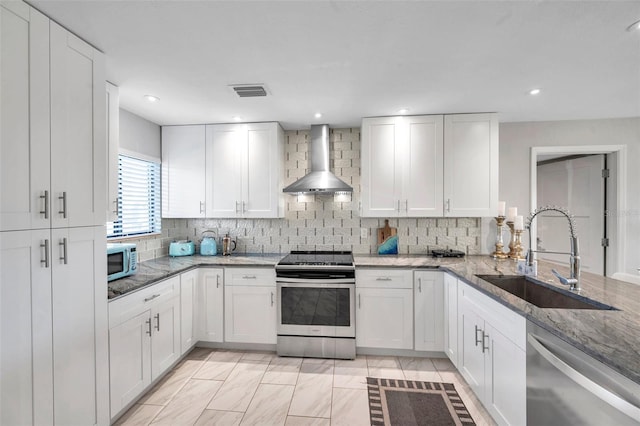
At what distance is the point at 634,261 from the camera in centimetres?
287

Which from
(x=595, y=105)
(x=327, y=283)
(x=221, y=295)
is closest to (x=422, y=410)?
(x=327, y=283)

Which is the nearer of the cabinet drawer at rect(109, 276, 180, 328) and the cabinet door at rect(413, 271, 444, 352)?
the cabinet drawer at rect(109, 276, 180, 328)

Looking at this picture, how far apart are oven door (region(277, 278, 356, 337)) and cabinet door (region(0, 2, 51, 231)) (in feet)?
6.17

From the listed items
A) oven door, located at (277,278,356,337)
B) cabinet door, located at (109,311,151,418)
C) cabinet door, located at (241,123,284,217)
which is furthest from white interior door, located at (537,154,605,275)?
cabinet door, located at (109,311,151,418)

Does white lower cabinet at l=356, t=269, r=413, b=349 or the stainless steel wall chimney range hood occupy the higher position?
the stainless steel wall chimney range hood

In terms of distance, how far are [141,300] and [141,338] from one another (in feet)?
0.92

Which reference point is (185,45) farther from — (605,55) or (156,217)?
(605,55)

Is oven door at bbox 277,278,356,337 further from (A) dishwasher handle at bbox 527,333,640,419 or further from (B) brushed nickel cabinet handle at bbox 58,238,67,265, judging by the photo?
(B) brushed nickel cabinet handle at bbox 58,238,67,265

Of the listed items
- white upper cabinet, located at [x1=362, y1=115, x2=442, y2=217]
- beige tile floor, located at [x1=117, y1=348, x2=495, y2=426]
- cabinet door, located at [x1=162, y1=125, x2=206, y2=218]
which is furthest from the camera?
cabinet door, located at [x1=162, y1=125, x2=206, y2=218]

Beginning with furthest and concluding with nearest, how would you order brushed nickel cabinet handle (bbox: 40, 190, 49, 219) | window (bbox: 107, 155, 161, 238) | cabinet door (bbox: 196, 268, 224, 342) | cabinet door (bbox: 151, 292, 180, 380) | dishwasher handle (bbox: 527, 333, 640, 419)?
1. cabinet door (bbox: 196, 268, 224, 342)
2. window (bbox: 107, 155, 161, 238)
3. cabinet door (bbox: 151, 292, 180, 380)
4. brushed nickel cabinet handle (bbox: 40, 190, 49, 219)
5. dishwasher handle (bbox: 527, 333, 640, 419)

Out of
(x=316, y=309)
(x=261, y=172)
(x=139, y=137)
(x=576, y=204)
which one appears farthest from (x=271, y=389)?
(x=576, y=204)

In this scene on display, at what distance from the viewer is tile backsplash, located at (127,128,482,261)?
3277 millimetres

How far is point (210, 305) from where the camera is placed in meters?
2.87

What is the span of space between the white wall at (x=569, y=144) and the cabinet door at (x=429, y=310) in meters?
1.39
